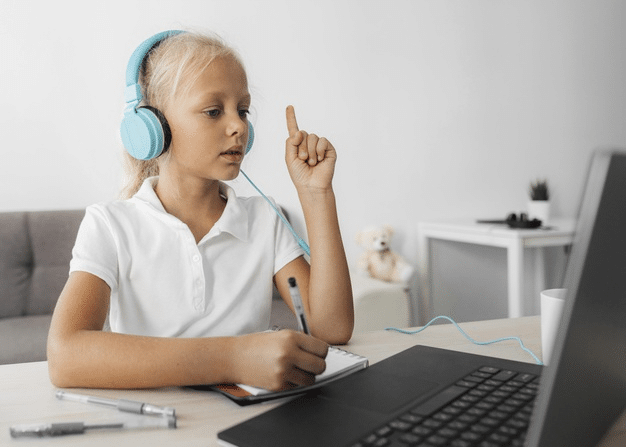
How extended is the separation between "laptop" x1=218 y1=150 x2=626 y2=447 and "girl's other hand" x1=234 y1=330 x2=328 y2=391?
30mm

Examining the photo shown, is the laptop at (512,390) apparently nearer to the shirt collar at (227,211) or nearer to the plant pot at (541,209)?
the shirt collar at (227,211)

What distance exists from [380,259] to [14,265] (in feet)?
4.79

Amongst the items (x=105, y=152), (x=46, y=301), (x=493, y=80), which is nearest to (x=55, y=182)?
(x=105, y=152)

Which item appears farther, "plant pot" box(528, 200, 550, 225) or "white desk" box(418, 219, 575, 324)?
"plant pot" box(528, 200, 550, 225)

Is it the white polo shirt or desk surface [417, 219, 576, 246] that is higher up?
the white polo shirt

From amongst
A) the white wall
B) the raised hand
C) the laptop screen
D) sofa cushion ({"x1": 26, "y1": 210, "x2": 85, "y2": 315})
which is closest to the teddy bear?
the white wall

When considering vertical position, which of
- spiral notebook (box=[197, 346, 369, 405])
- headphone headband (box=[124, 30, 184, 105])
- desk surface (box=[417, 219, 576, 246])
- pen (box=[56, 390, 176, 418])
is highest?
headphone headband (box=[124, 30, 184, 105])

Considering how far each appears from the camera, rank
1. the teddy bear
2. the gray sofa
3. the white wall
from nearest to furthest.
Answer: the gray sofa < the white wall < the teddy bear

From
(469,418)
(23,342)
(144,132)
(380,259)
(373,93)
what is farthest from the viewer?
(373,93)

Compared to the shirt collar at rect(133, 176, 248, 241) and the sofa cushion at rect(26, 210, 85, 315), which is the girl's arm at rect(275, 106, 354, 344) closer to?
the shirt collar at rect(133, 176, 248, 241)

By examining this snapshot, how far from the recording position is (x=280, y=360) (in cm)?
62

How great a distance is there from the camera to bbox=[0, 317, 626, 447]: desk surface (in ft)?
1.75

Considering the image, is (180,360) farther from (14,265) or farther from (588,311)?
(14,265)

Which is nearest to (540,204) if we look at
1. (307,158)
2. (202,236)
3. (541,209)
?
(541,209)
